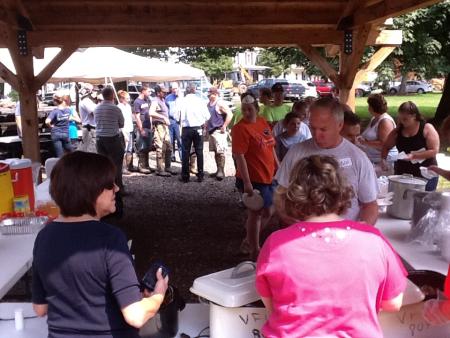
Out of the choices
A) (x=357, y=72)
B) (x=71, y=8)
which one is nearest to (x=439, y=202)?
(x=357, y=72)

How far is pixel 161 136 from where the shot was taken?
377 inches

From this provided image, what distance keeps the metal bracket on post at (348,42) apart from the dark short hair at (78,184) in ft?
17.6

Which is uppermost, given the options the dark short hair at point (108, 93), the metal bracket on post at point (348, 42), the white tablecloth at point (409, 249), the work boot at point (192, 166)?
the metal bracket on post at point (348, 42)

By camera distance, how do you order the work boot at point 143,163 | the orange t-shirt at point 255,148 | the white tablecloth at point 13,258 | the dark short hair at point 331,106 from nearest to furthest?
1. the white tablecloth at point 13,258
2. the dark short hair at point 331,106
3. the orange t-shirt at point 255,148
4. the work boot at point 143,163

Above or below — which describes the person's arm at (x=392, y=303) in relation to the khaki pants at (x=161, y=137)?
above

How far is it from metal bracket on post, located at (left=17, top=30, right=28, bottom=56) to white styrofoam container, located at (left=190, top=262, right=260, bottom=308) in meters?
5.16

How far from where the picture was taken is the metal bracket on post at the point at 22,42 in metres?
6.00

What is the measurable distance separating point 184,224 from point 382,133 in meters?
2.61

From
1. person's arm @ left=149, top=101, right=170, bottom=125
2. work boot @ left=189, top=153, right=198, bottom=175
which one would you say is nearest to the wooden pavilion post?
person's arm @ left=149, top=101, right=170, bottom=125

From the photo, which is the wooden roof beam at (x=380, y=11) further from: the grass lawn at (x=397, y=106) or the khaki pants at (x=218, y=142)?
the grass lawn at (x=397, y=106)

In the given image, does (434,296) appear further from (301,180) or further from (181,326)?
(181,326)

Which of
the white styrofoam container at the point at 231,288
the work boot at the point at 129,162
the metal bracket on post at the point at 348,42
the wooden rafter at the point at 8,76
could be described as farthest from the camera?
the work boot at the point at 129,162

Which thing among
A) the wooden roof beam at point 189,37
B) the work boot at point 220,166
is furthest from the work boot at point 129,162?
the wooden roof beam at point 189,37

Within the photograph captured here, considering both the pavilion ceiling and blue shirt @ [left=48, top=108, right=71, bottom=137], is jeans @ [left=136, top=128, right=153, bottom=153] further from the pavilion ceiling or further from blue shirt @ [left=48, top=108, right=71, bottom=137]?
the pavilion ceiling
